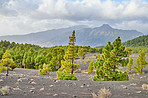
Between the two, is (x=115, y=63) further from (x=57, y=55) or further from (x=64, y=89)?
(x=57, y=55)

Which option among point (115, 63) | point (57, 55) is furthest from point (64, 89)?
point (57, 55)

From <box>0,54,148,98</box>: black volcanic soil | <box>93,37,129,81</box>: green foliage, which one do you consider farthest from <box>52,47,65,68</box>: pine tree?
<box>0,54,148,98</box>: black volcanic soil

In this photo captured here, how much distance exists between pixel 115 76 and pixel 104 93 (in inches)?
645

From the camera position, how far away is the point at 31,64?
6719 centimetres

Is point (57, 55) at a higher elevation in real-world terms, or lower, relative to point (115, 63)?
higher

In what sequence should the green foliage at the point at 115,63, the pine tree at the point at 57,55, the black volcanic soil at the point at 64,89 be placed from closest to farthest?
the black volcanic soil at the point at 64,89 < the green foliage at the point at 115,63 < the pine tree at the point at 57,55

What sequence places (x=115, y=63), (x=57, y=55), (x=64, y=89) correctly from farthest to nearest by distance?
(x=57, y=55) → (x=115, y=63) → (x=64, y=89)

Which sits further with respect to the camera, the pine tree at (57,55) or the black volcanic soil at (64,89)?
the pine tree at (57,55)

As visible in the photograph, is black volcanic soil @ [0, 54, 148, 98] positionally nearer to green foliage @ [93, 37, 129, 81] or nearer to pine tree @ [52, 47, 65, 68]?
green foliage @ [93, 37, 129, 81]

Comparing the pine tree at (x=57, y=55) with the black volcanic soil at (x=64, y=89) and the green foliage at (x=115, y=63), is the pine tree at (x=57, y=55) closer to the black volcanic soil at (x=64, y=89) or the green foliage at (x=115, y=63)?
the green foliage at (x=115, y=63)

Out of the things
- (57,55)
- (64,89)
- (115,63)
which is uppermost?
(57,55)

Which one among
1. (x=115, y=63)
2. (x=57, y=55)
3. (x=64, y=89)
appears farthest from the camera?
(x=57, y=55)

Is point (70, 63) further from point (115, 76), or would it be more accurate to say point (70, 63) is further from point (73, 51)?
point (115, 76)

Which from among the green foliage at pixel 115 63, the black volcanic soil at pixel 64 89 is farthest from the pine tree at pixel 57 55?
the black volcanic soil at pixel 64 89
